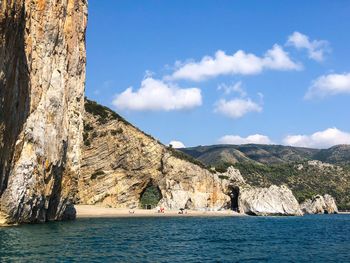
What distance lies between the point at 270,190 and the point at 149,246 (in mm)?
79811

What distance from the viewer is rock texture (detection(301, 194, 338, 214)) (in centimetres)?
14900

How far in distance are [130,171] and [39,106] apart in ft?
152

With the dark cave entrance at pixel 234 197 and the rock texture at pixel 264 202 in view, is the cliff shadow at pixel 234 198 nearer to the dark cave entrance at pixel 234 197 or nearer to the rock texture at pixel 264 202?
the dark cave entrance at pixel 234 197

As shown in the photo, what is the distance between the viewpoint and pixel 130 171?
94.1 meters

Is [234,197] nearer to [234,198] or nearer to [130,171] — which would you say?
[234,198]

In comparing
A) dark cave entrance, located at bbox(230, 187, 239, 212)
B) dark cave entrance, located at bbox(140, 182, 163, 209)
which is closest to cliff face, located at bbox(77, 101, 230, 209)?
→ dark cave entrance, located at bbox(230, 187, 239, 212)

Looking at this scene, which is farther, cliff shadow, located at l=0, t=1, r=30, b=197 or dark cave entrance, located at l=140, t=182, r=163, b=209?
dark cave entrance, located at l=140, t=182, r=163, b=209

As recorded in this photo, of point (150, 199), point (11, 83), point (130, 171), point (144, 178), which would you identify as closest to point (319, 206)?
point (150, 199)

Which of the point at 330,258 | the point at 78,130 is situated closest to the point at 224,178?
the point at 78,130

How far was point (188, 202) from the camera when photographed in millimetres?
102938

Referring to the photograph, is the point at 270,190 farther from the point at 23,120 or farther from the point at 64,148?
the point at 23,120

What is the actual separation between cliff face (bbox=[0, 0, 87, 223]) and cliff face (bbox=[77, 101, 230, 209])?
2486 centimetres

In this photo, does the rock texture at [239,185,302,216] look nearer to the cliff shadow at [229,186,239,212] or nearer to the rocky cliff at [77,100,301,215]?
the rocky cliff at [77,100,301,215]

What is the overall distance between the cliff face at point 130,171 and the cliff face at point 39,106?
24.9 meters
